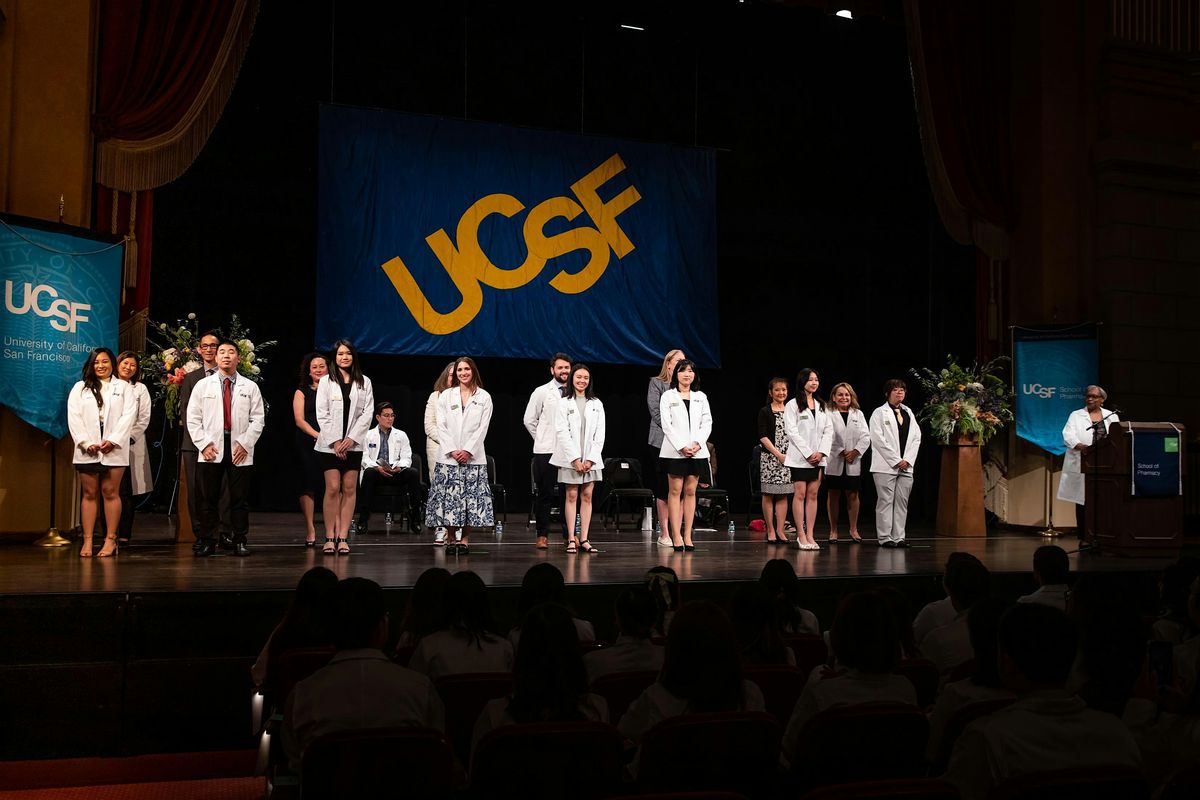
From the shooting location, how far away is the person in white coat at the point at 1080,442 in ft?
31.0

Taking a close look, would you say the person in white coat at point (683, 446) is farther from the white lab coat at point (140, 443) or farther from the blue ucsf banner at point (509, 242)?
the white lab coat at point (140, 443)

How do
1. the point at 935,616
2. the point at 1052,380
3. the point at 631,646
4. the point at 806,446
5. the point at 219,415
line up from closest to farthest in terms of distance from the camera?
1. the point at 631,646
2. the point at 935,616
3. the point at 219,415
4. the point at 806,446
5. the point at 1052,380

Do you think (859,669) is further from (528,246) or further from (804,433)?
(528,246)

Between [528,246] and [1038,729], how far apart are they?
1000 centimetres

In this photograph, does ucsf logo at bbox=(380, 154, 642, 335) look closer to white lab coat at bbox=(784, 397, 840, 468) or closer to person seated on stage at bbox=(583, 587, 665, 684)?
white lab coat at bbox=(784, 397, 840, 468)

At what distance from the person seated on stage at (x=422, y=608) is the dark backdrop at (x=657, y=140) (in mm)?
8039

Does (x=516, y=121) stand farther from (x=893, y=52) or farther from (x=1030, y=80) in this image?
(x=1030, y=80)

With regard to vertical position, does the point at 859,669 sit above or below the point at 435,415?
below

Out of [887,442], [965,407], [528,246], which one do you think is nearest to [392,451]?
[528,246]

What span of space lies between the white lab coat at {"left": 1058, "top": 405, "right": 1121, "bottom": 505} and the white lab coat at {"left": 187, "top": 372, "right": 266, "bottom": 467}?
738 cm

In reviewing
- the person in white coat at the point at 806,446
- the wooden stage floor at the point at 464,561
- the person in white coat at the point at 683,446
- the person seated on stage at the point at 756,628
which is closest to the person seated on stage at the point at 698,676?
the person seated on stage at the point at 756,628

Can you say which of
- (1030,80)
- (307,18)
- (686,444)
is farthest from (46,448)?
(1030,80)

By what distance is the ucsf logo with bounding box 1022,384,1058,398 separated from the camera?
11047 millimetres

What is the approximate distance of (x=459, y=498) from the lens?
7.97 meters
